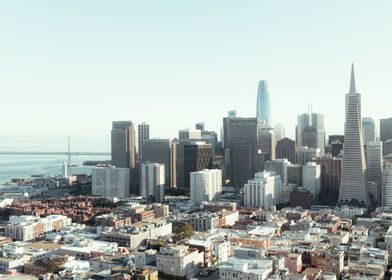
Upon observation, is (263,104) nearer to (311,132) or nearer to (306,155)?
(311,132)

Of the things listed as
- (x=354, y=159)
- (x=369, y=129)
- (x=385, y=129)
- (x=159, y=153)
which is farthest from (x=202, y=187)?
(x=385, y=129)

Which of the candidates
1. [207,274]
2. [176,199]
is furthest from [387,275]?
[176,199]

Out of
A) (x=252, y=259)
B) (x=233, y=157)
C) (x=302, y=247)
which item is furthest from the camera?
(x=233, y=157)

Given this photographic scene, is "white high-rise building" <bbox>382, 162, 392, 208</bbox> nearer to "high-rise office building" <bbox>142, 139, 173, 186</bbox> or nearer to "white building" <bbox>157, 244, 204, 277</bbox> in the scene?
"high-rise office building" <bbox>142, 139, 173, 186</bbox>

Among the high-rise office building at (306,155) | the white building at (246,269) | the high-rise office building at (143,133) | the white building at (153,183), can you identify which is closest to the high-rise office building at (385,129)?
the high-rise office building at (306,155)

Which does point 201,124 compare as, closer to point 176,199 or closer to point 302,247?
point 176,199
